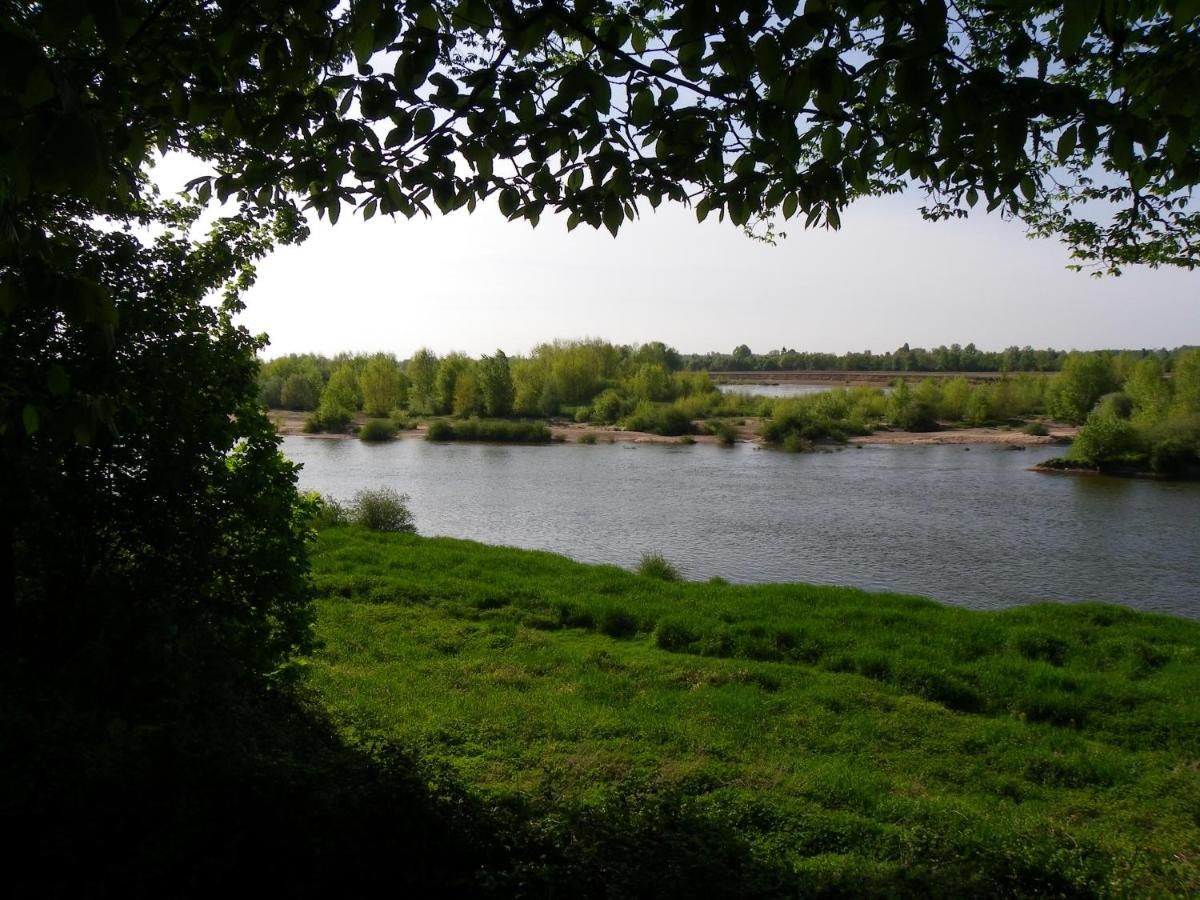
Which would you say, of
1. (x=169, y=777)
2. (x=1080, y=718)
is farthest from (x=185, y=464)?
(x=1080, y=718)

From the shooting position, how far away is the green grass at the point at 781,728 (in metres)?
2.90

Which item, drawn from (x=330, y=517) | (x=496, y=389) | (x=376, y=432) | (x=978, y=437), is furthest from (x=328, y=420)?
(x=978, y=437)

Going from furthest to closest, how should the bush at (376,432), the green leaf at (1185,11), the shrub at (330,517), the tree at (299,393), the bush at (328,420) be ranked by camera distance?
1. the tree at (299,393)
2. the bush at (328,420)
3. the bush at (376,432)
4. the shrub at (330,517)
5. the green leaf at (1185,11)

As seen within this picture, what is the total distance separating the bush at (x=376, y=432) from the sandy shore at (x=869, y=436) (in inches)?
57.7

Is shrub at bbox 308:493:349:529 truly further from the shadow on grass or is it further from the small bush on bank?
the small bush on bank

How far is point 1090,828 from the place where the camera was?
405 centimetres

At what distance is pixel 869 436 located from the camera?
152 ft

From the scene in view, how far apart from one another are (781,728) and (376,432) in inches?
1645

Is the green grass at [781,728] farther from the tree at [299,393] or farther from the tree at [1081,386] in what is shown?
the tree at [299,393]

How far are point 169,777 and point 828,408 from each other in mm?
50111

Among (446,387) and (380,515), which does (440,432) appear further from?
(380,515)

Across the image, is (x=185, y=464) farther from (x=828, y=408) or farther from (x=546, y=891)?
(x=828, y=408)

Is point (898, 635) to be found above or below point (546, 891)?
below

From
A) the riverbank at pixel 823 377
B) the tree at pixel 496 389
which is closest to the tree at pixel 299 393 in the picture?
the tree at pixel 496 389
